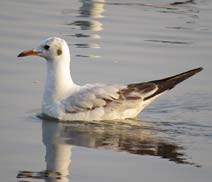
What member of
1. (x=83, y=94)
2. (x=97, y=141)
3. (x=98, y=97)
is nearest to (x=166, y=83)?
(x=98, y=97)

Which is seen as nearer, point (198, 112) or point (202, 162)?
point (202, 162)

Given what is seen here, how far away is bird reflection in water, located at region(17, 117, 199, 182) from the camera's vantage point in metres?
10.2

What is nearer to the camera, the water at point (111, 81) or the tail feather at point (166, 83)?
the water at point (111, 81)

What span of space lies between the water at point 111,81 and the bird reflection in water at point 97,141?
12 mm

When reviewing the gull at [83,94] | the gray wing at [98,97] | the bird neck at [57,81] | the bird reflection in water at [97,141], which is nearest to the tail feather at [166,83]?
the gull at [83,94]

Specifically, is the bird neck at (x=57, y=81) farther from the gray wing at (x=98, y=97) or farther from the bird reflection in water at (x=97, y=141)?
the bird reflection in water at (x=97, y=141)

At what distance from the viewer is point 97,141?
38.0ft

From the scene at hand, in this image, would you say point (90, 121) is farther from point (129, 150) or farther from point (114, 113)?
point (129, 150)

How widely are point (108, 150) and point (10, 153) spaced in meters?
1.20

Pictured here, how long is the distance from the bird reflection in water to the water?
0.04 ft

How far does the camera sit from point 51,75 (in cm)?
1323

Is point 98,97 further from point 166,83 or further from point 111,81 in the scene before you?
point 111,81

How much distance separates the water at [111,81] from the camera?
1028 cm

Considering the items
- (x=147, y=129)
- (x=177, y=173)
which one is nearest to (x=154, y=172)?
(x=177, y=173)
